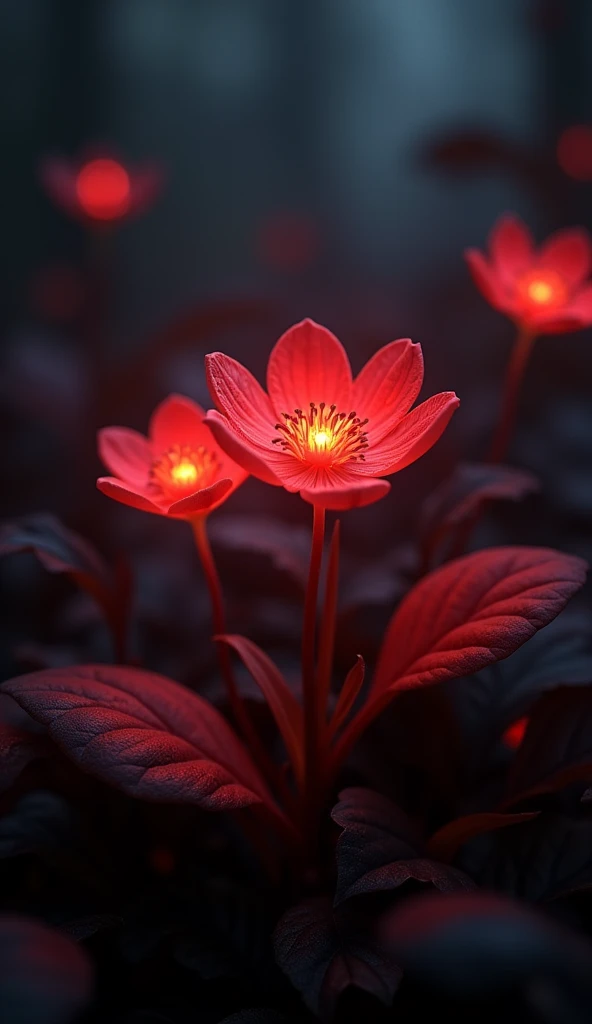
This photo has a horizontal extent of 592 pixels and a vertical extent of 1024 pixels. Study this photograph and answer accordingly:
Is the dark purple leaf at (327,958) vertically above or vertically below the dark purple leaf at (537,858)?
above

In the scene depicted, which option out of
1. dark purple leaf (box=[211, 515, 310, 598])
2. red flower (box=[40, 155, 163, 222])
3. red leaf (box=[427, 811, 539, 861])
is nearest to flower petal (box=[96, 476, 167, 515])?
dark purple leaf (box=[211, 515, 310, 598])

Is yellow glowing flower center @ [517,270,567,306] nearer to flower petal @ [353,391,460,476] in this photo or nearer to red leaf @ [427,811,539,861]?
flower petal @ [353,391,460,476]

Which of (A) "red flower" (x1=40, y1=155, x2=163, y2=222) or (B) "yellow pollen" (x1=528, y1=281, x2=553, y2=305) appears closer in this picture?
(B) "yellow pollen" (x1=528, y1=281, x2=553, y2=305)

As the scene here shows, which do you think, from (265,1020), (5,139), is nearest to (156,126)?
(5,139)

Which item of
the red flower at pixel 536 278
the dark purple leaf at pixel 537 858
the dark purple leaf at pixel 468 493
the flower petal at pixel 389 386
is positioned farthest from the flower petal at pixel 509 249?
the dark purple leaf at pixel 537 858

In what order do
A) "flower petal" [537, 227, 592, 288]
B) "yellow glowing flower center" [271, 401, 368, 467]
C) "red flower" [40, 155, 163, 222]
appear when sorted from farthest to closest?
1. "red flower" [40, 155, 163, 222]
2. "flower petal" [537, 227, 592, 288]
3. "yellow glowing flower center" [271, 401, 368, 467]

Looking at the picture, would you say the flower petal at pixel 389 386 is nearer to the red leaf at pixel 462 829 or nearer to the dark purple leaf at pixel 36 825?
the red leaf at pixel 462 829
